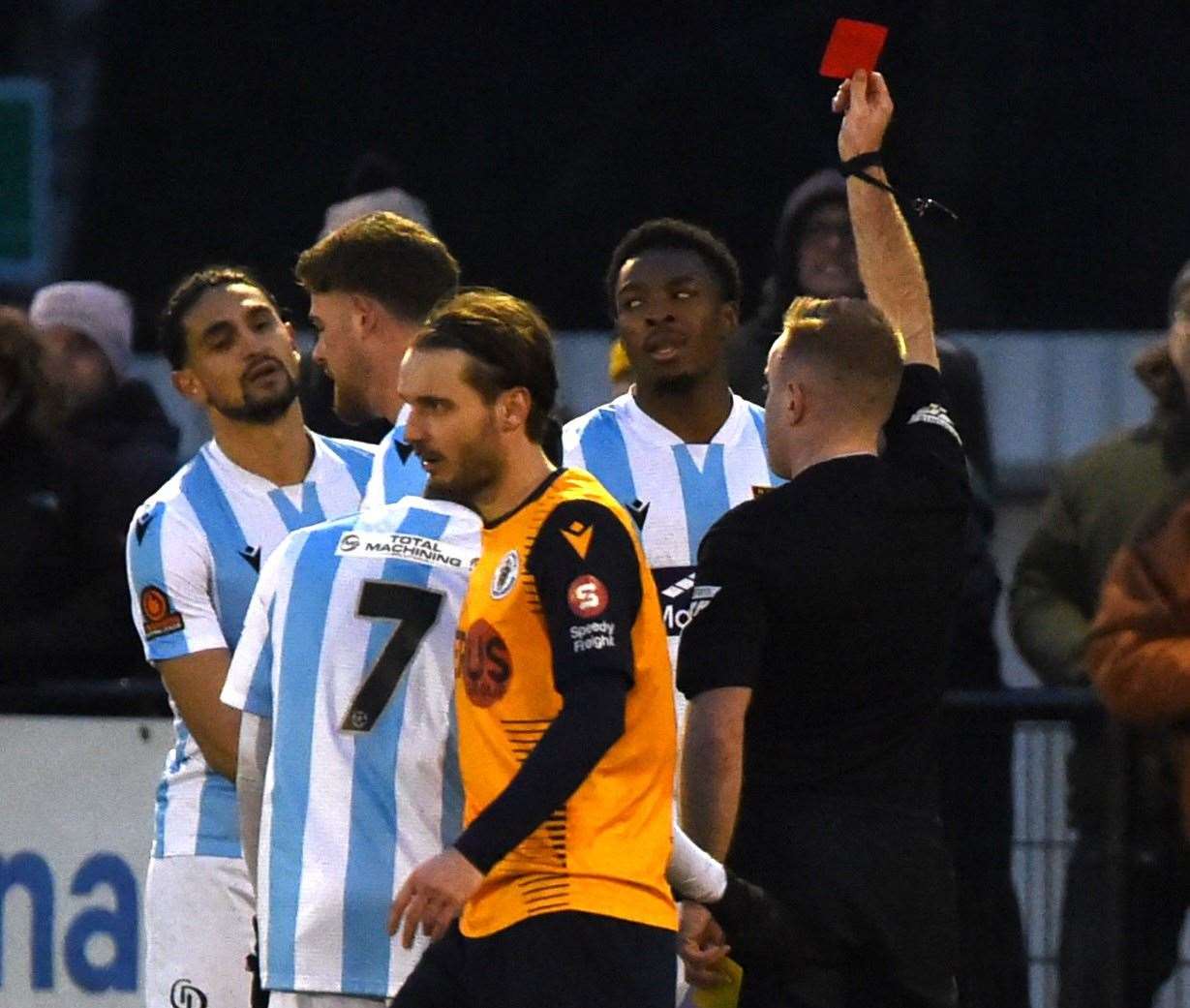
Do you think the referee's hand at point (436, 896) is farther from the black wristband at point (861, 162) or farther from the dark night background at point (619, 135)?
the dark night background at point (619, 135)

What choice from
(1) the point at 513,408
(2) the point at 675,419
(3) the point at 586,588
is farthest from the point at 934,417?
(2) the point at 675,419

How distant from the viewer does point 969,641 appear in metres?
7.79

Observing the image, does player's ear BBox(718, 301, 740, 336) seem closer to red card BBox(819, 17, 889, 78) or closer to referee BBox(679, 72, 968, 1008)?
red card BBox(819, 17, 889, 78)

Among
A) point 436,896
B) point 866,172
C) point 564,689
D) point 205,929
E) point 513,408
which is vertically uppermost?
point 866,172

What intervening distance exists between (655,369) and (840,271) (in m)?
Result: 1.33

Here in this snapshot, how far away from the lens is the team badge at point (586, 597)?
5016 mm

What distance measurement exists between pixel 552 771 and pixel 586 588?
0.30 meters

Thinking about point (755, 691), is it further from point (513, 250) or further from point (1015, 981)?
point (513, 250)

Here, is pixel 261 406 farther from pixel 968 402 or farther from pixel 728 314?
pixel 968 402

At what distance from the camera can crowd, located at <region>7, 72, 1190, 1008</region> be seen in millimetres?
→ 5090

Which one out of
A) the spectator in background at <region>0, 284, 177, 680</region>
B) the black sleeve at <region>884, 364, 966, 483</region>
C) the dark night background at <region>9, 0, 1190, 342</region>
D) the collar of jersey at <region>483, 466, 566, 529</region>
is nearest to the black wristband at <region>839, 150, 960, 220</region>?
the black sleeve at <region>884, 364, 966, 483</region>

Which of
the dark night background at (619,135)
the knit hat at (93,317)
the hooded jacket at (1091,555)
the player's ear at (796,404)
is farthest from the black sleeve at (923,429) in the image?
the dark night background at (619,135)

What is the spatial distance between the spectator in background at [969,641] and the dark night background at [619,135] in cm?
260

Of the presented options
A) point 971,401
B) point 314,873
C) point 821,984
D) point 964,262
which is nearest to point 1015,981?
point 971,401
